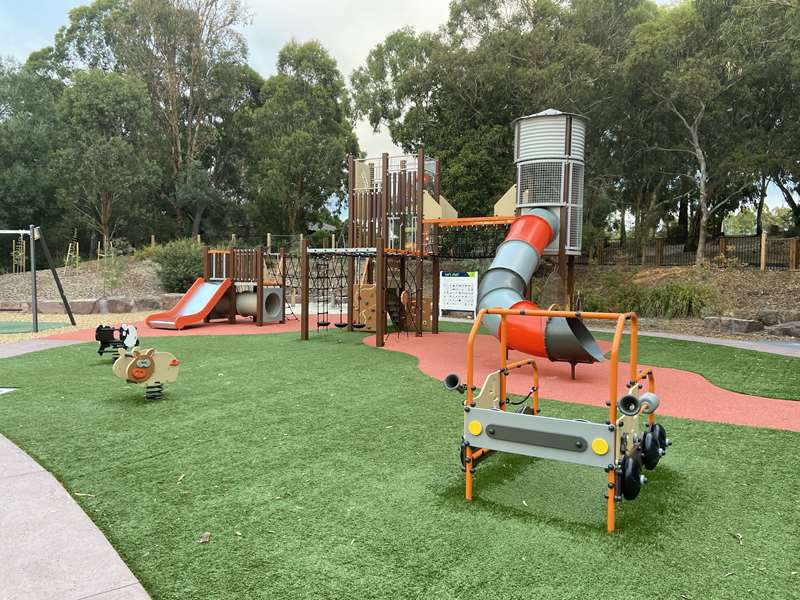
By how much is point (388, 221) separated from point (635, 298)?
922 cm

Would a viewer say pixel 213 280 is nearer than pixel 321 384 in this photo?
No

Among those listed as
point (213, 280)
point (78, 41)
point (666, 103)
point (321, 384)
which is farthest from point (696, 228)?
point (78, 41)

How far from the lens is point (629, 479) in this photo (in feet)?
12.2

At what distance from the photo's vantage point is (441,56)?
24.5m

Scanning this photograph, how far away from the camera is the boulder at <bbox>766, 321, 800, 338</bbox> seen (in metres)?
14.3

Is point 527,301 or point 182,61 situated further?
point 182,61

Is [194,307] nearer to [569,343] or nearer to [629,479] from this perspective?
[569,343]

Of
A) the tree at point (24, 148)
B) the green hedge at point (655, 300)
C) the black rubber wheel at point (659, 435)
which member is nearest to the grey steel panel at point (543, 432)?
the black rubber wheel at point (659, 435)

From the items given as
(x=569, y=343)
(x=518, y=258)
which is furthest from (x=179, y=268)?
(x=569, y=343)

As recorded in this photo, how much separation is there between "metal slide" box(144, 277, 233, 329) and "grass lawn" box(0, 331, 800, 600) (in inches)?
326

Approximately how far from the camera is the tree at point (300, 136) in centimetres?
3578

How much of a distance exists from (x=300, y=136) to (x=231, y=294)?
20517mm

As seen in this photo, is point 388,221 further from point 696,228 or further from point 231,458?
point 696,228

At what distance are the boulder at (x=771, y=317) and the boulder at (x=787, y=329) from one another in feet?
1.97
